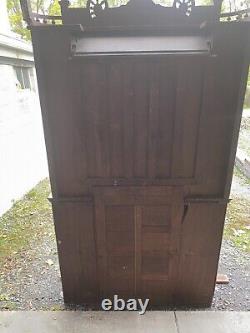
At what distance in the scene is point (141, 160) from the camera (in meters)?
1.87

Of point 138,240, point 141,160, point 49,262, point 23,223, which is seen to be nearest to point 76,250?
point 138,240

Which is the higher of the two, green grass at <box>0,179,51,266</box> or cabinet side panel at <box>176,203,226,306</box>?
cabinet side panel at <box>176,203,226,306</box>

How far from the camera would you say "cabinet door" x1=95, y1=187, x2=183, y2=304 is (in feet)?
6.40

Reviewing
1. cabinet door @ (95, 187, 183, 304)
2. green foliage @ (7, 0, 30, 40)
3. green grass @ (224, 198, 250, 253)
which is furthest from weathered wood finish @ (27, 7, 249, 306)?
green foliage @ (7, 0, 30, 40)

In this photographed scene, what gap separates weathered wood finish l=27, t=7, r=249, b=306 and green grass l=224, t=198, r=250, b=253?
4.03ft

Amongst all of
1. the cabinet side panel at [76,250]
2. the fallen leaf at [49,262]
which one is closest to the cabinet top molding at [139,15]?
the cabinet side panel at [76,250]

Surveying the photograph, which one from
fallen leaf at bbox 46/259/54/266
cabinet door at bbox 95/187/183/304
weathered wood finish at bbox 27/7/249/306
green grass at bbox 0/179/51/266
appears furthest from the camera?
green grass at bbox 0/179/51/266

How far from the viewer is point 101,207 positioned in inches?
77.9

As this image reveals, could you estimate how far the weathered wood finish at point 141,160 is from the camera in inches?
64.6

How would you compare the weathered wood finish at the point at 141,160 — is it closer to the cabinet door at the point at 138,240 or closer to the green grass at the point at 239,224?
the cabinet door at the point at 138,240

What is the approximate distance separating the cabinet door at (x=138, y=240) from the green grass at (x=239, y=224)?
143 centimetres

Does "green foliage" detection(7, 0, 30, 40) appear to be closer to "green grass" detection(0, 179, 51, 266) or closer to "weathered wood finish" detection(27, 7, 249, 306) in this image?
"green grass" detection(0, 179, 51, 266)

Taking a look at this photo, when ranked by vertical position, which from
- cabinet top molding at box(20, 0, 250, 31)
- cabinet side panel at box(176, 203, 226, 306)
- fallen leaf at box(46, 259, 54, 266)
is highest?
cabinet top molding at box(20, 0, 250, 31)

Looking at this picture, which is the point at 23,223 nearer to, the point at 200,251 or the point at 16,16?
the point at 200,251
